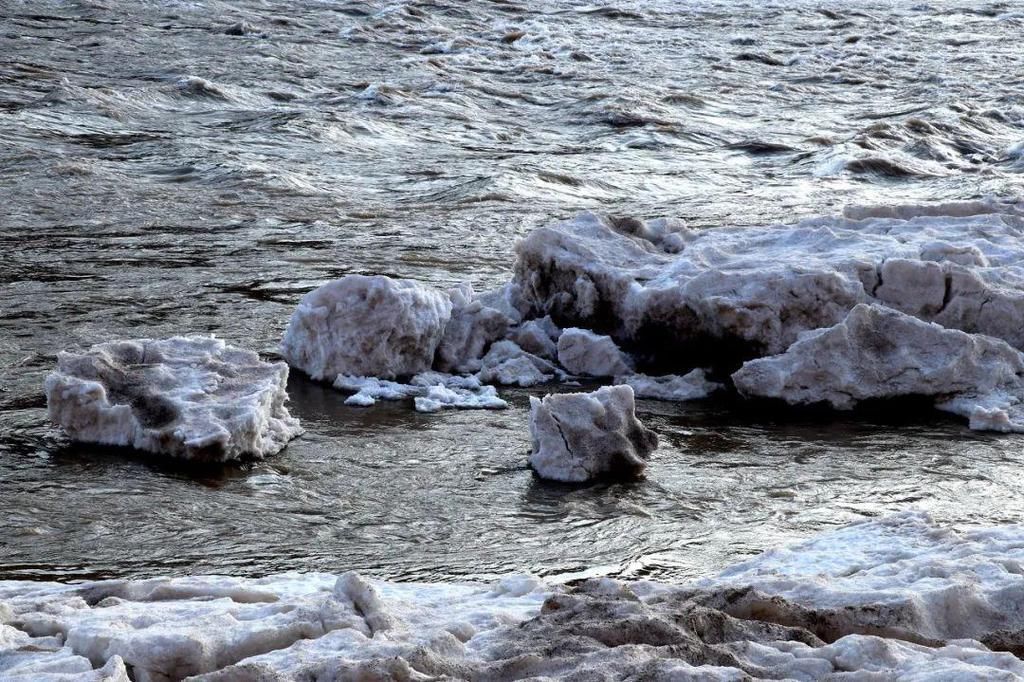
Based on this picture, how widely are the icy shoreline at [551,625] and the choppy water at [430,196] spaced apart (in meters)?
0.54

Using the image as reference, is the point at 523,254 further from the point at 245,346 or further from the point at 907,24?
the point at 907,24

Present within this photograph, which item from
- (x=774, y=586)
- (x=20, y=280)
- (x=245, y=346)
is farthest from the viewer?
(x=20, y=280)

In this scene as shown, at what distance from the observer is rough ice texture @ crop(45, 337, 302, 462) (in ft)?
14.9

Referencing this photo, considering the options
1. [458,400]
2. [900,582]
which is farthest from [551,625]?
[458,400]

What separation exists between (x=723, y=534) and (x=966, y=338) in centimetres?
169

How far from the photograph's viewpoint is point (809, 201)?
32.1 feet

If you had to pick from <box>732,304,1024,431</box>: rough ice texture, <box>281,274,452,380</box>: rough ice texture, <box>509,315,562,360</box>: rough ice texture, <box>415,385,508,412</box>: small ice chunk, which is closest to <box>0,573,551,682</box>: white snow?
<box>415,385,508,412</box>: small ice chunk

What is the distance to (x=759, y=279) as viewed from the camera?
18.1 ft

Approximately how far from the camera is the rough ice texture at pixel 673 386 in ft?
17.7

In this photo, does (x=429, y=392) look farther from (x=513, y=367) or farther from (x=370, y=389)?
(x=513, y=367)

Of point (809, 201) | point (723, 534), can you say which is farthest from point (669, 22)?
point (723, 534)

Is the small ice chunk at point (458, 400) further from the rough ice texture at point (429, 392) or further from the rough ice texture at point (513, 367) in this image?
the rough ice texture at point (513, 367)

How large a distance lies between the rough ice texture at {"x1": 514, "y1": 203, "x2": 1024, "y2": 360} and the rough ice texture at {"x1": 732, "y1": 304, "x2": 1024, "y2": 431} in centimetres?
21

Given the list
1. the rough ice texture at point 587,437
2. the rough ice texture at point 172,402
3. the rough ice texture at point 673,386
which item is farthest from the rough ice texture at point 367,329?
the rough ice texture at point 587,437
